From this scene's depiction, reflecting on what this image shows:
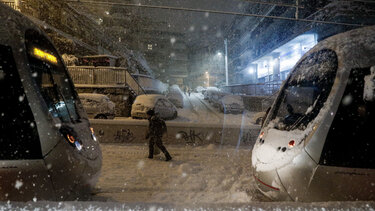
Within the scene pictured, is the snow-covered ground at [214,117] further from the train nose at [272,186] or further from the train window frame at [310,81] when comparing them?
the train nose at [272,186]

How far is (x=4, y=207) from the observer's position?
4.58 ft

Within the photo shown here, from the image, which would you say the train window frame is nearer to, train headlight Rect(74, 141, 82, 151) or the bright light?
train headlight Rect(74, 141, 82, 151)

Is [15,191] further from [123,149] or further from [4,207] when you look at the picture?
[123,149]

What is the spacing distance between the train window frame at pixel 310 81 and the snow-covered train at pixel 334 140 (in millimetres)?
18

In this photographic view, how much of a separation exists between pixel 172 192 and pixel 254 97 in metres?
19.7

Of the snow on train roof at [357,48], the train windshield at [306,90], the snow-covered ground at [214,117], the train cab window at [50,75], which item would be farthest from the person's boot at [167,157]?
the snow-covered ground at [214,117]

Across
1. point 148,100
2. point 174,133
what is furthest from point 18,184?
point 148,100

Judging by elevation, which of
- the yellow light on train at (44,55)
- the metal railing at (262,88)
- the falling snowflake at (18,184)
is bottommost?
the falling snowflake at (18,184)

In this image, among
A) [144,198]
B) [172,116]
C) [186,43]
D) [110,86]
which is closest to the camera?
[144,198]

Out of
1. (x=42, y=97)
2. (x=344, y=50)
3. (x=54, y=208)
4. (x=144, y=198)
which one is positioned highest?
(x=344, y=50)

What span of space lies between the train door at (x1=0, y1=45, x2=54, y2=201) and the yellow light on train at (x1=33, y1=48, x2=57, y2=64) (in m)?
0.42

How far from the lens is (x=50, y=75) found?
9.70 feet

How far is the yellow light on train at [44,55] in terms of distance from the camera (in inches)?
103

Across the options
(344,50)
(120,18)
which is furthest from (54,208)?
(120,18)
